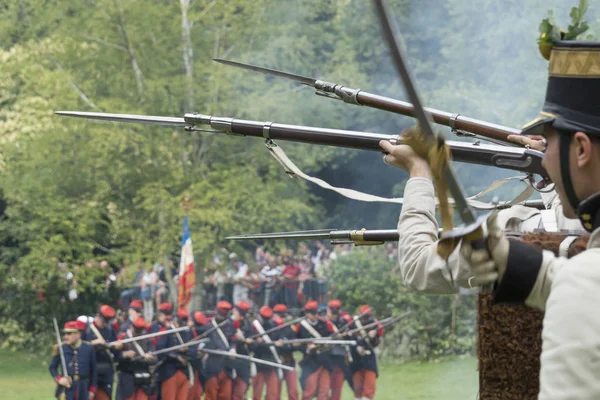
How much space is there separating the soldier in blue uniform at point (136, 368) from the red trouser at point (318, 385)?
7.14 feet

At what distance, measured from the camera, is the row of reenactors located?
9648mm

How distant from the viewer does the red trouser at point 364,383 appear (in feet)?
38.1

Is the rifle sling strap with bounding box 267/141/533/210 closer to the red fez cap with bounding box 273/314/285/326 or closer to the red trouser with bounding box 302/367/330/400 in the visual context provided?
the red fez cap with bounding box 273/314/285/326

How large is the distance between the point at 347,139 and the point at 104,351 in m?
7.35

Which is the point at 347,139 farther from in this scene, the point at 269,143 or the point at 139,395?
the point at 139,395

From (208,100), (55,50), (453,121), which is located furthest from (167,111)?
(453,121)

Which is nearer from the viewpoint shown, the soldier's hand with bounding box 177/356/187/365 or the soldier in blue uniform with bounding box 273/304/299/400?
the soldier's hand with bounding box 177/356/187/365

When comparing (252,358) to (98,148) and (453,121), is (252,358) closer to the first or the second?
(98,148)

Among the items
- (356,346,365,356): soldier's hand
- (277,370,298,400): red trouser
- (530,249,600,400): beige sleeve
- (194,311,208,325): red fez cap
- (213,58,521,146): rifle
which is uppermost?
(213,58,521,146): rifle

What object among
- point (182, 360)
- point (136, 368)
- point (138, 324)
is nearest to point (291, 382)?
point (182, 360)

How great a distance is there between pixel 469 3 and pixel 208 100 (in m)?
4.05

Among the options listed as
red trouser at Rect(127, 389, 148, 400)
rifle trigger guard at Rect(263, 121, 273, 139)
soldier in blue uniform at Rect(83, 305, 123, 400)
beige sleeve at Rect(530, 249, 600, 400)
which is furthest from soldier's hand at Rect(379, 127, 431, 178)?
red trouser at Rect(127, 389, 148, 400)

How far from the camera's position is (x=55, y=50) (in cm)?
1444

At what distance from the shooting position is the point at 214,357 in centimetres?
1093
